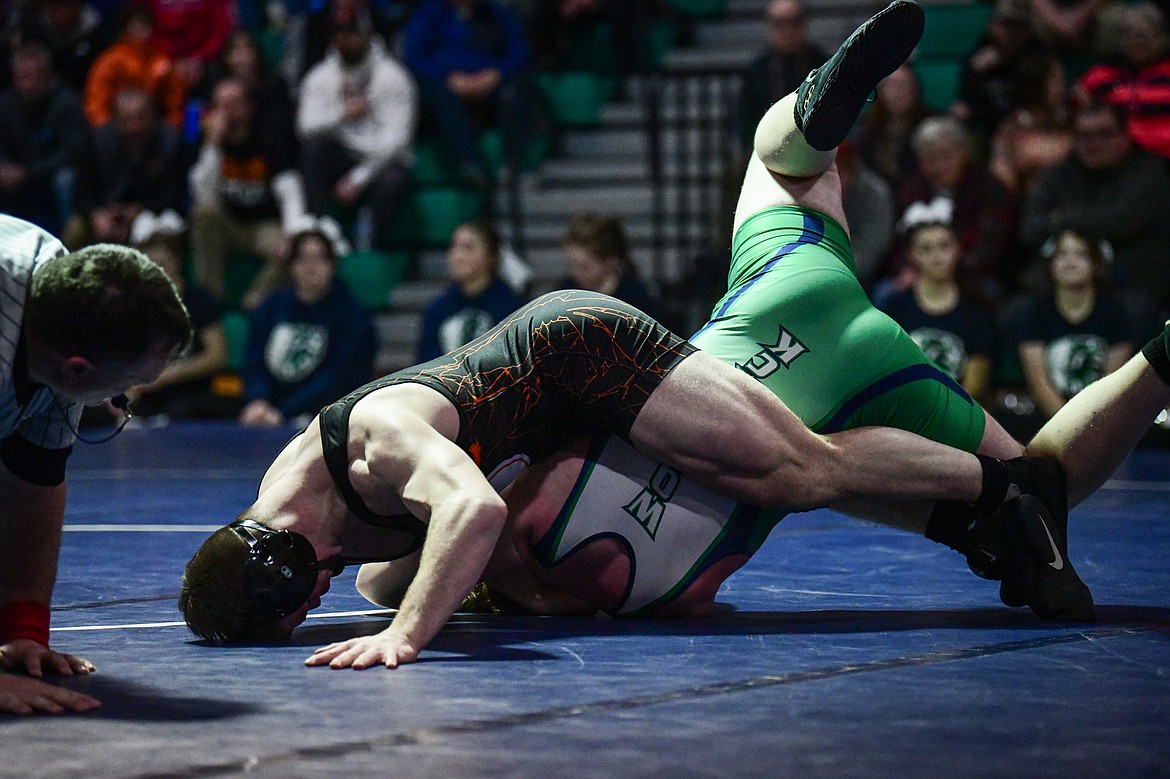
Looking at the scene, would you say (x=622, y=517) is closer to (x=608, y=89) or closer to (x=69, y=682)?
(x=69, y=682)

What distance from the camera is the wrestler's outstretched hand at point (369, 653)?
263cm

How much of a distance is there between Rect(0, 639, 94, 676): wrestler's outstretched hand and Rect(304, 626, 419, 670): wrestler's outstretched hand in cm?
35

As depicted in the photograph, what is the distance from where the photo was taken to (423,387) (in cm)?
305

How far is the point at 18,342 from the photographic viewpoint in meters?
2.42

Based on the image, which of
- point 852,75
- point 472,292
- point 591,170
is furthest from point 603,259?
point 852,75

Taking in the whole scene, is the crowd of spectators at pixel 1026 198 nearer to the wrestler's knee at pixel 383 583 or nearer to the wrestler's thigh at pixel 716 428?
the wrestler's thigh at pixel 716 428

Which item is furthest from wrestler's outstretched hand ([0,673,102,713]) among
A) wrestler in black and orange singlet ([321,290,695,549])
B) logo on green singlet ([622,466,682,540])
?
logo on green singlet ([622,466,682,540])

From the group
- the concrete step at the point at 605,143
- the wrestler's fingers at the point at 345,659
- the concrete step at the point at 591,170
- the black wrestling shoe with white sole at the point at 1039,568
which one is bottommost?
the wrestler's fingers at the point at 345,659

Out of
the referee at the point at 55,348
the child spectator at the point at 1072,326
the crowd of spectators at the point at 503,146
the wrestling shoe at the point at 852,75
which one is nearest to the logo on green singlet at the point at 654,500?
the wrestling shoe at the point at 852,75

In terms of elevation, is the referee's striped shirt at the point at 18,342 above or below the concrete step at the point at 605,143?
below

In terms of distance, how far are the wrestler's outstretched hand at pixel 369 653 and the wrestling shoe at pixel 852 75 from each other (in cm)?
149

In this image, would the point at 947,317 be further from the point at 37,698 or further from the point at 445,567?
the point at 37,698

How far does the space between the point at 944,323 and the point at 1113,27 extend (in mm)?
1673

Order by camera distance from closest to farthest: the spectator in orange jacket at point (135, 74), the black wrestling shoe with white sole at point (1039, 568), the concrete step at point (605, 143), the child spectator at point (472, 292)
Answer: the black wrestling shoe with white sole at point (1039, 568), the child spectator at point (472, 292), the concrete step at point (605, 143), the spectator in orange jacket at point (135, 74)
